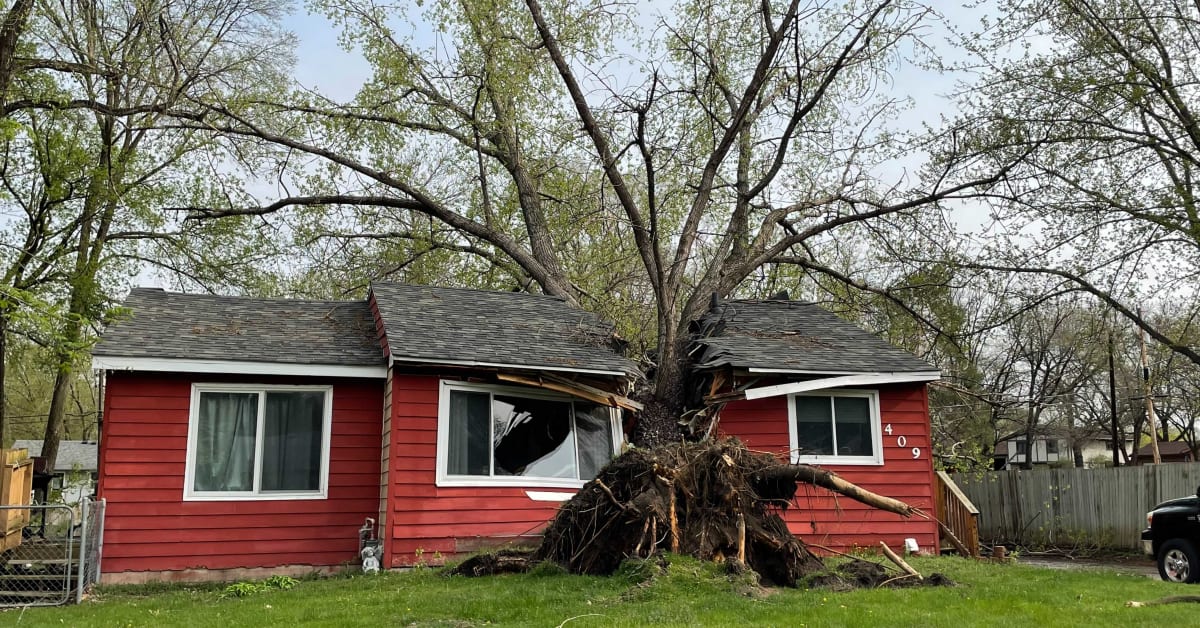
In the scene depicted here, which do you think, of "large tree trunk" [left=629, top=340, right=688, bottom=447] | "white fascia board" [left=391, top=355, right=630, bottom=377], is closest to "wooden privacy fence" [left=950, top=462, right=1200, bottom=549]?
"large tree trunk" [left=629, top=340, right=688, bottom=447]

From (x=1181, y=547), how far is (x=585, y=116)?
403 inches

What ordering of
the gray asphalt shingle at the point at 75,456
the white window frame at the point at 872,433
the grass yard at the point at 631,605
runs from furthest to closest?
1. the gray asphalt shingle at the point at 75,456
2. the white window frame at the point at 872,433
3. the grass yard at the point at 631,605

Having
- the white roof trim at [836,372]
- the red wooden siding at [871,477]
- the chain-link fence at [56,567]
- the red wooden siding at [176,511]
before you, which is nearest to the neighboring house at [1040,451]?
the red wooden siding at [871,477]

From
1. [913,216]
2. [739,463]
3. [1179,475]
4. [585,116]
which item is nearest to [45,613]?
[739,463]

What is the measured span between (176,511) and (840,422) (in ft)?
29.6

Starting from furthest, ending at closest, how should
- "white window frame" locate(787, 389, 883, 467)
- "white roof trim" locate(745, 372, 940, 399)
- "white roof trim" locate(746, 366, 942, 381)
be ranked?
1. "white window frame" locate(787, 389, 883, 467)
2. "white roof trim" locate(746, 366, 942, 381)
3. "white roof trim" locate(745, 372, 940, 399)

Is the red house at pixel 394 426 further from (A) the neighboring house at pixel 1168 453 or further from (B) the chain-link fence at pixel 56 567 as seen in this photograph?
(A) the neighboring house at pixel 1168 453

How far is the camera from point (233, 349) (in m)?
11.6

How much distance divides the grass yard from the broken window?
7.19 ft

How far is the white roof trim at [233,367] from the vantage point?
10.8 meters

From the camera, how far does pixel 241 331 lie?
40.8ft

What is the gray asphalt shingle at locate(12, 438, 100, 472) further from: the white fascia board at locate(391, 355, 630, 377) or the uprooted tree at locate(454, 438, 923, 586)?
the uprooted tree at locate(454, 438, 923, 586)

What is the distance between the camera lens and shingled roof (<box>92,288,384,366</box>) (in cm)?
1135

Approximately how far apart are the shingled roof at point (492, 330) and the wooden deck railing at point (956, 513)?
5947mm
